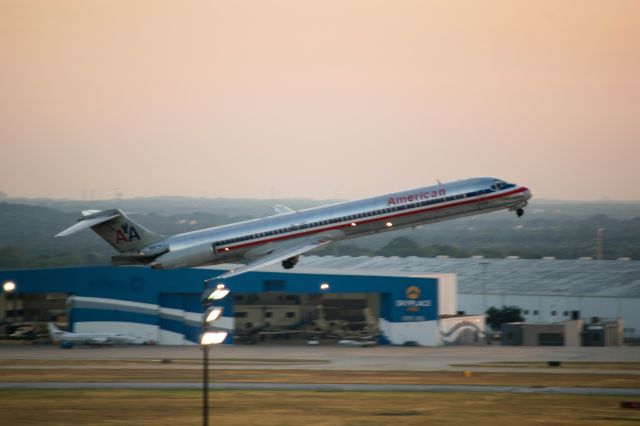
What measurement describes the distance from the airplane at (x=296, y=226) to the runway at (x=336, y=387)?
A: 13111 millimetres

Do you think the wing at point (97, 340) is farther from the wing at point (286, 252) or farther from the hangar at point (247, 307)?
the wing at point (286, 252)

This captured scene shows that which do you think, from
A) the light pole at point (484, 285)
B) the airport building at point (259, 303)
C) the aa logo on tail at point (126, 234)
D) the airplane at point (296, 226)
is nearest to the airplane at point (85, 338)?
the airport building at point (259, 303)

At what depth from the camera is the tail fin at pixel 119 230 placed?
91.9m

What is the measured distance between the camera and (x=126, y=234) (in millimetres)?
92875

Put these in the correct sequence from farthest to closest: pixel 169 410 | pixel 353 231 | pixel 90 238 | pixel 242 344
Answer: pixel 90 238, pixel 242 344, pixel 353 231, pixel 169 410

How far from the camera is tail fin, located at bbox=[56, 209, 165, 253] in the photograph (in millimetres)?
91938

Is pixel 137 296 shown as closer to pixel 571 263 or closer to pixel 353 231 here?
pixel 353 231

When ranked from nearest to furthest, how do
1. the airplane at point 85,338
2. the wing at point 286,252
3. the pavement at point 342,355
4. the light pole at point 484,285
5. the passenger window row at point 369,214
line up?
1. the passenger window row at point 369,214
2. the pavement at point 342,355
3. the wing at point 286,252
4. the airplane at point 85,338
5. the light pole at point 484,285

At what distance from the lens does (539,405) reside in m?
57.7

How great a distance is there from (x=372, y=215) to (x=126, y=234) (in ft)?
75.5

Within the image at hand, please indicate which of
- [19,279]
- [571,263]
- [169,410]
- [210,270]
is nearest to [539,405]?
[169,410]

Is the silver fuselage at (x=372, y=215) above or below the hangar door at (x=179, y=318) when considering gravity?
above

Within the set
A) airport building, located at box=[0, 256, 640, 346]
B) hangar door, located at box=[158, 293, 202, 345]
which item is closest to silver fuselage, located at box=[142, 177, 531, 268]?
hangar door, located at box=[158, 293, 202, 345]

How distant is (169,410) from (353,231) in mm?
29965
